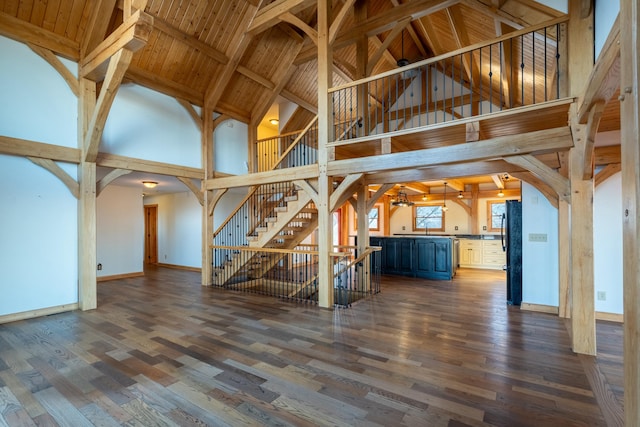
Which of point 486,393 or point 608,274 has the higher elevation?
point 608,274

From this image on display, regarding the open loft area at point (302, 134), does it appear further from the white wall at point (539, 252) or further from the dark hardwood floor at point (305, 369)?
the dark hardwood floor at point (305, 369)

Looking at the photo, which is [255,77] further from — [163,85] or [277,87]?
[163,85]

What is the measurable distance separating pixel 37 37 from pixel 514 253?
8132 mm

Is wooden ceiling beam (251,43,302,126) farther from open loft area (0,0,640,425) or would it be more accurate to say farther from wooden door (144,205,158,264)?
wooden door (144,205,158,264)

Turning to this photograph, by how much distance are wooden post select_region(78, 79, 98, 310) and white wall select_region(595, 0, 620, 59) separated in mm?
6356

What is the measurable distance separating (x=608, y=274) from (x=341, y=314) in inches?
148

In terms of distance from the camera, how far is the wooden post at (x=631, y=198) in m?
1.08

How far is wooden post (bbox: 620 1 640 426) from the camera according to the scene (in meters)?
1.08

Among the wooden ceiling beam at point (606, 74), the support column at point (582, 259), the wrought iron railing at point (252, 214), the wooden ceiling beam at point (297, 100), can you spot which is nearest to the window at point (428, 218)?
the wooden ceiling beam at point (297, 100)

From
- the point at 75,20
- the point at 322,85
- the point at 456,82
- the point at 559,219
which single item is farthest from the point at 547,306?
the point at 75,20

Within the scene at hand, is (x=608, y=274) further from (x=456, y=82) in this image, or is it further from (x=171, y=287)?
(x=171, y=287)

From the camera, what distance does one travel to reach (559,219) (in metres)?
4.54

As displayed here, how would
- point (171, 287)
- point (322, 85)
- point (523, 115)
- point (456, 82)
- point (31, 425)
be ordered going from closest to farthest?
point (31, 425) → point (523, 115) → point (322, 85) → point (171, 287) → point (456, 82)

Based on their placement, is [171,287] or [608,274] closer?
[608,274]
